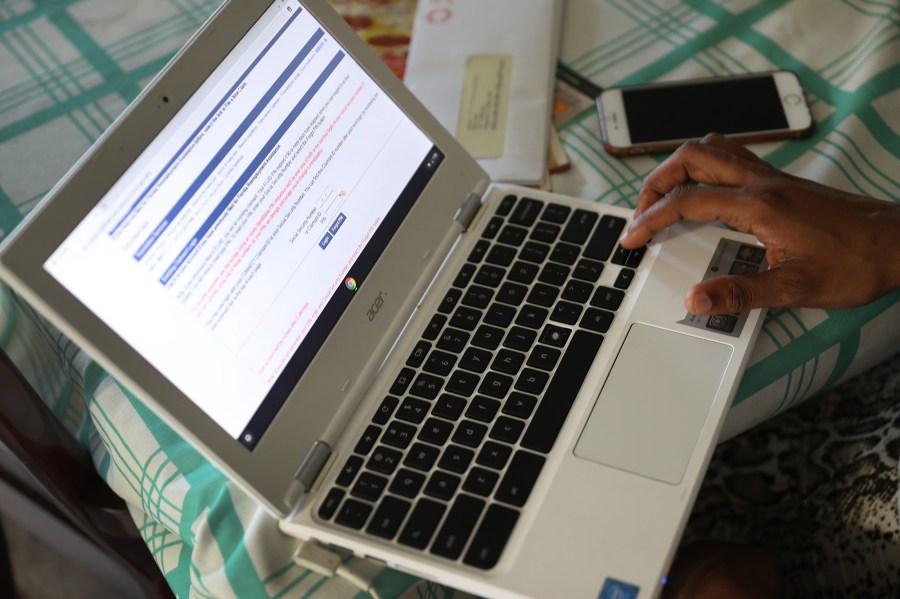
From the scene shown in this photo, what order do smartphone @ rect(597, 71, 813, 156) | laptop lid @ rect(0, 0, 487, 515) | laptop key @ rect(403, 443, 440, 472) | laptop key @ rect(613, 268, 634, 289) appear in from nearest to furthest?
1. laptop lid @ rect(0, 0, 487, 515)
2. laptop key @ rect(403, 443, 440, 472)
3. laptop key @ rect(613, 268, 634, 289)
4. smartphone @ rect(597, 71, 813, 156)

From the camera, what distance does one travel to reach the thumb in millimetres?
705

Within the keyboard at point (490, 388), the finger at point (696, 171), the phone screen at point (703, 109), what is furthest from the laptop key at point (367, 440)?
the phone screen at point (703, 109)

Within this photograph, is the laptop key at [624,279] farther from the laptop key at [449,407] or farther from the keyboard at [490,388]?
the laptop key at [449,407]

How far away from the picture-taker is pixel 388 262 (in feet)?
2.52

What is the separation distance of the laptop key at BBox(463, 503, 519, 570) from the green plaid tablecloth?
8 centimetres

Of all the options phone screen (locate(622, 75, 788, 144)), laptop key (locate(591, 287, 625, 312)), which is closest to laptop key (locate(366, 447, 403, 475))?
laptop key (locate(591, 287, 625, 312))

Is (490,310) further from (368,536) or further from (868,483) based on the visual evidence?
(868,483)

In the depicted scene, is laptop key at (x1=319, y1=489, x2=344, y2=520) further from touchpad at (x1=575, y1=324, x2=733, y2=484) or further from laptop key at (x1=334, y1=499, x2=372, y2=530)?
touchpad at (x1=575, y1=324, x2=733, y2=484)

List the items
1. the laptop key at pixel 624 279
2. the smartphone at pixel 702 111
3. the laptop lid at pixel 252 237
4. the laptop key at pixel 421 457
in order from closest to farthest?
1. the laptop lid at pixel 252 237
2. the laptop key at pixel 421 457
3. the laptop key at pixel 624 279
4. the smartphone at pixel 702 111

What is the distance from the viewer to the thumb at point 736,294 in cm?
70

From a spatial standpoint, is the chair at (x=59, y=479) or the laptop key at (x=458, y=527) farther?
the chair at (x=59, y=479)

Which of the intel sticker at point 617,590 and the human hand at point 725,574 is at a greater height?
the human hand at point 725,574

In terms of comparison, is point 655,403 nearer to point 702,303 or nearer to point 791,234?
point 702,303

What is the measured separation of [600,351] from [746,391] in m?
0.13
